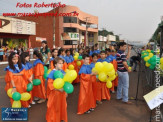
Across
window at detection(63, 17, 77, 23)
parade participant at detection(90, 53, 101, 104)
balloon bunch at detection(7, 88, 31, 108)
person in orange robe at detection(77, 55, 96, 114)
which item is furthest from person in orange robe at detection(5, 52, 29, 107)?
window at detection(63, 17, 77, 23)

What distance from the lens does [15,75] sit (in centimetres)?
405

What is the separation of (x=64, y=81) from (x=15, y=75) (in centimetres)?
154

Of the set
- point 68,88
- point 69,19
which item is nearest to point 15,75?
point 68,88

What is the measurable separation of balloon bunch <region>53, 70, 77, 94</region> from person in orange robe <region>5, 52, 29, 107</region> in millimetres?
1311

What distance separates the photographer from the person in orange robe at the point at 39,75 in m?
4.95

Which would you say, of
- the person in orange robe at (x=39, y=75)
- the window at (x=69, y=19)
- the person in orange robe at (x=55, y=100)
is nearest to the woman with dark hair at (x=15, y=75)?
the person in orange robe at (x=39, y=75)

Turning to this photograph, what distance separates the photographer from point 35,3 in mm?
24656

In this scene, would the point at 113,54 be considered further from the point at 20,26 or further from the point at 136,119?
the point at 20,26

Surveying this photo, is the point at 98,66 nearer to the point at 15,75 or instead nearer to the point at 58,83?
the point at 58,83

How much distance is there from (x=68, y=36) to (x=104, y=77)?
31.2m

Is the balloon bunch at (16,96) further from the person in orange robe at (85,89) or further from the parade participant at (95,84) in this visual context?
the parade participant at (95,84)

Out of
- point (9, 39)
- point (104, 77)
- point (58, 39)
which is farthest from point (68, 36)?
point (104, 77)

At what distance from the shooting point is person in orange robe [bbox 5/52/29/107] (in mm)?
3939

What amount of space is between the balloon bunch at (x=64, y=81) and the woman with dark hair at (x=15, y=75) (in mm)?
1310
